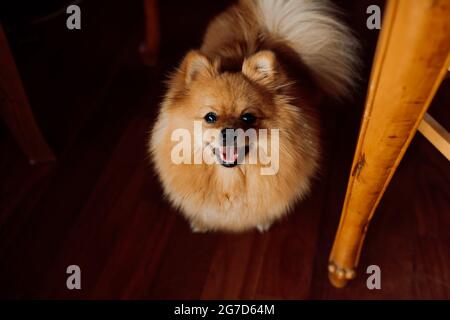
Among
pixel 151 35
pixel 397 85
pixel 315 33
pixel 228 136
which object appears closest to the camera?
pixel 397 85

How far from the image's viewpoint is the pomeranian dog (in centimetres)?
110

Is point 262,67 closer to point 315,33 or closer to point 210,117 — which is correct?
point 210,117

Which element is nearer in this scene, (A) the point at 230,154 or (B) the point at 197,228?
(A) the point at 230,154

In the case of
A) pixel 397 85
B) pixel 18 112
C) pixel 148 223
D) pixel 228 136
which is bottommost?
pixel 148 223

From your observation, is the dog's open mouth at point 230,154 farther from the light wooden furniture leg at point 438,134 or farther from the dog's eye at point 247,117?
the light wooden furniture leg at point 438,134

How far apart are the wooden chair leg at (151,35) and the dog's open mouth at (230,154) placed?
78cm

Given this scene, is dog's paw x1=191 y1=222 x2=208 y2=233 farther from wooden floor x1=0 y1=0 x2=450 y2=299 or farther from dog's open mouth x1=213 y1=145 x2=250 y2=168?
dog's open mouth x1=213 y1=145 x2=250 y2=168

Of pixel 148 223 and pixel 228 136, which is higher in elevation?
pixel 228 136

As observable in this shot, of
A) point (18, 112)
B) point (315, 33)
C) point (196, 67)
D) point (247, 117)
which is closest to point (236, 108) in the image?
point (247, 117)

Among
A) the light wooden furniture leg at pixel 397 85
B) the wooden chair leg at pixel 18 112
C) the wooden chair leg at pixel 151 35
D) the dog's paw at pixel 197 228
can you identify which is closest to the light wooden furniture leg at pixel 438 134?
the light wooden furniture leg at pixel 397 85

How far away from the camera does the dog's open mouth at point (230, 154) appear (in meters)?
1.08

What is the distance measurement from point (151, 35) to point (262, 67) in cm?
78

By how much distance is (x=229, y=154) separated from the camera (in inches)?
42.9
